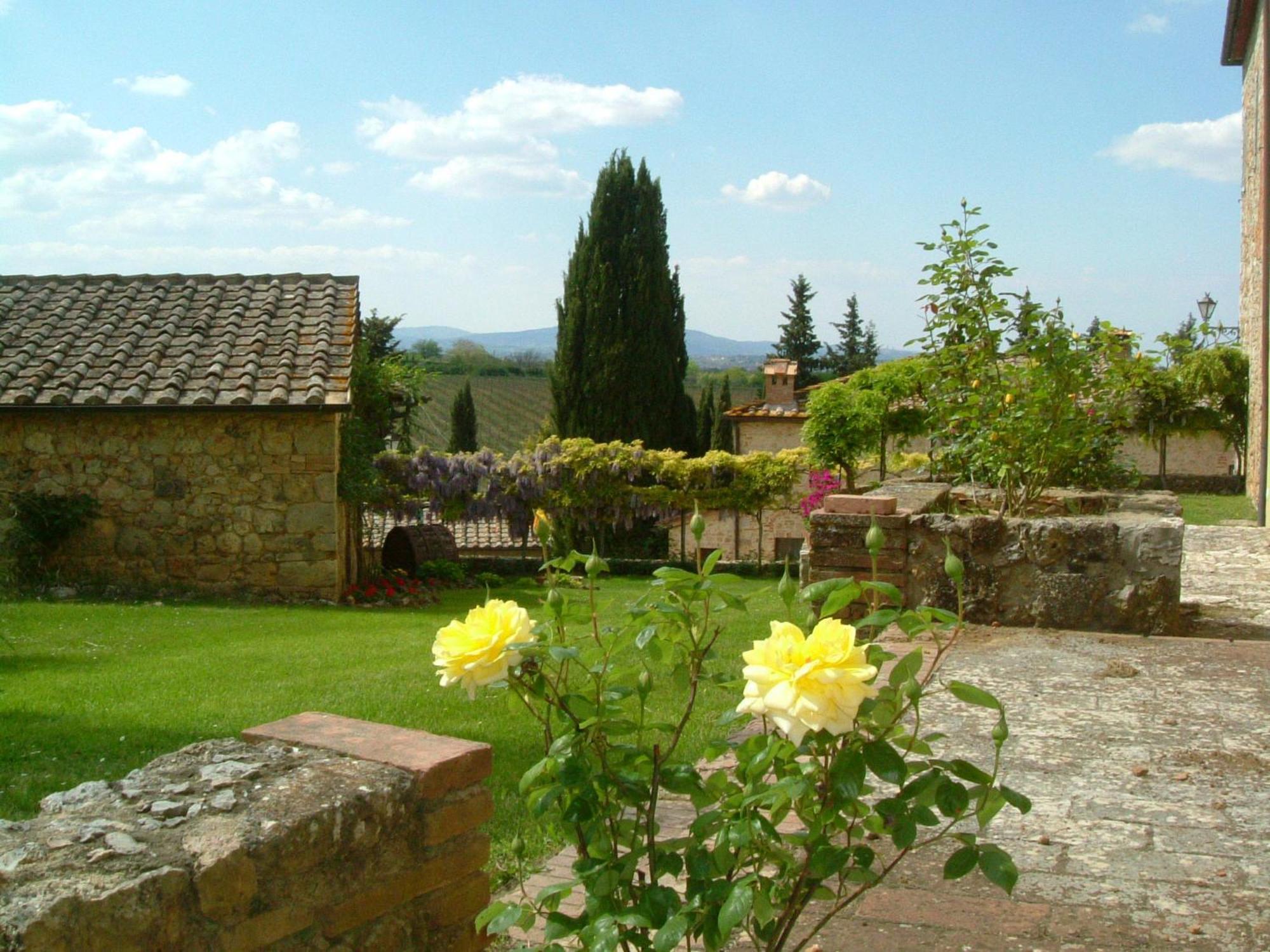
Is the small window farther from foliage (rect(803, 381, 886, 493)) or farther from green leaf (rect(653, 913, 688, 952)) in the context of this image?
green leaf (rect(653, 913, 688, 952))

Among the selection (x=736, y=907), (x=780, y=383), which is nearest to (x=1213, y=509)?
(x=780, y=383)

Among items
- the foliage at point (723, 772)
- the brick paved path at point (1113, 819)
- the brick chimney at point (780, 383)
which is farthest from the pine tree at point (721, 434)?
the foliage at point (723, 772)

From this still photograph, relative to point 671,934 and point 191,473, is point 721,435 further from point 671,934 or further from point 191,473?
point 671,934

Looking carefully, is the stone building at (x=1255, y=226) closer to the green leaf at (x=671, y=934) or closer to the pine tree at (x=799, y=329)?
the green leaf at (x=671, y=934)

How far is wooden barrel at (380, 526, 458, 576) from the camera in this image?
44.7ft

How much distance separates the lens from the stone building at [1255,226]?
39.3ft

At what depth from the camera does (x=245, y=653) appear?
705cm

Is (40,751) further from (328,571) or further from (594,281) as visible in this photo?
(594,281)

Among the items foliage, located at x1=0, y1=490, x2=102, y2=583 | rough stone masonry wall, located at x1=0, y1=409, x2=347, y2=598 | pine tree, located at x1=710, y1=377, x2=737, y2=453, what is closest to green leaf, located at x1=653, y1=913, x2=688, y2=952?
rough stone masonry wall, located at x1=0, y1=409, x2=347, y2=598

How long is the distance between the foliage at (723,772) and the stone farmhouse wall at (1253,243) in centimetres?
1174

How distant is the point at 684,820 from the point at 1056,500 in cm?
A: 359

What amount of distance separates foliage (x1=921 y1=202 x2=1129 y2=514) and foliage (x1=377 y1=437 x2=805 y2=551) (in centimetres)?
953

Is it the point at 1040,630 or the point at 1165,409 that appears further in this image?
the point at 1165,409

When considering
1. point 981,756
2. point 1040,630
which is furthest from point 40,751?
point 1040,630
